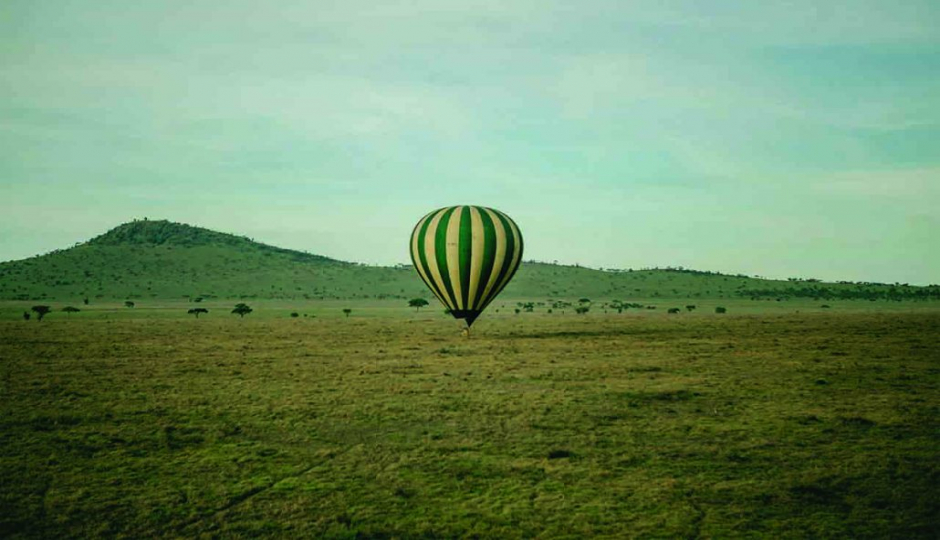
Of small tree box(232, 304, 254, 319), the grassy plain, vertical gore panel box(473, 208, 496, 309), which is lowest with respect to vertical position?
the grassy plain

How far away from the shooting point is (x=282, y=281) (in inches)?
6216

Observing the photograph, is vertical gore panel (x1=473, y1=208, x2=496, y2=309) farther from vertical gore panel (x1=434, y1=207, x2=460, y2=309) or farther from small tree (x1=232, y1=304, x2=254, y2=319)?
small tree (x1=232, y1=304, x2=254, y2=319)

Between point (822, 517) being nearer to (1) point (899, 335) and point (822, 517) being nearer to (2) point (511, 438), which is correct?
(2) point (511, 438)

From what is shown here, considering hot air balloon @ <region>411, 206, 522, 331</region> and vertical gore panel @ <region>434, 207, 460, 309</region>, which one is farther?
vertical gore panel @ <region>434, 207, 460, 309</region>

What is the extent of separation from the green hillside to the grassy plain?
357 ft

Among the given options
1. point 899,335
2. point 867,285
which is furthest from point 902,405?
point 867,285

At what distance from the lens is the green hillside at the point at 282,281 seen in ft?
465

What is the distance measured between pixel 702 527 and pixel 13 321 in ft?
244

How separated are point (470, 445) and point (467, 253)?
22489 millimetres

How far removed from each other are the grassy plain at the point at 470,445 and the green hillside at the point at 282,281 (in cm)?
10884

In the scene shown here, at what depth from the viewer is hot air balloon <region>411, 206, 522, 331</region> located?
40.8 meters

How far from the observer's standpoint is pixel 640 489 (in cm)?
1517

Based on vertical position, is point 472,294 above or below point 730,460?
above

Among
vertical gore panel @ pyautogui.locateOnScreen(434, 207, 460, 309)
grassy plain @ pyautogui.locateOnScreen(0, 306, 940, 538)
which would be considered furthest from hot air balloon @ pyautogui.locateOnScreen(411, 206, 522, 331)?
grassy plain @ pyautogui.locateOnScreen(0, 306, 940, 538)
